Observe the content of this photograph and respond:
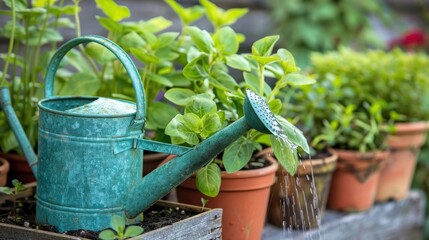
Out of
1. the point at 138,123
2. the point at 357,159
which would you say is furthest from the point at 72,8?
the point at 357,159

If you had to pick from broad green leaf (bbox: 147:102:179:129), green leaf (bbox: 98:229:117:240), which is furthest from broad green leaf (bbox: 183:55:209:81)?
green leaf (bbox: 98:229:117:240)

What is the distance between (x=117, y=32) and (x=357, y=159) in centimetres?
106

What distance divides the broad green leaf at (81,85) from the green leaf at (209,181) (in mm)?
433

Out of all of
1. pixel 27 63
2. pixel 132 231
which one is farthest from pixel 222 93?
pixel 27 63

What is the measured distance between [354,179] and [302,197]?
1.29ft

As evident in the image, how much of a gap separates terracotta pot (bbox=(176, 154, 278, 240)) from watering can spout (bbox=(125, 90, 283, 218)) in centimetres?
25

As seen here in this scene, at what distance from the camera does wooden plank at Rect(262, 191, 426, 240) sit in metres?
2.19

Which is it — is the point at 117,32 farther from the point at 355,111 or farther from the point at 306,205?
the point at 355,111

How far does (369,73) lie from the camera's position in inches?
103

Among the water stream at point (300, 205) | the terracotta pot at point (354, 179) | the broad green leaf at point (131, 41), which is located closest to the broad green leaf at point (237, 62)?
the broad green leaf at point (131, 41)

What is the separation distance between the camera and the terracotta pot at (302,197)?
6.85 feet

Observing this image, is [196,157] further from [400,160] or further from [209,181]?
[400,160]

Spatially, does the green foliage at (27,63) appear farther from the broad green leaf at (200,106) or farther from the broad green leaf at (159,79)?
the broad green leaf at (200,106)

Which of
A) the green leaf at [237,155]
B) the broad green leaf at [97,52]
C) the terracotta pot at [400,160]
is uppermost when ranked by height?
the broad green leaf at [97,52]
